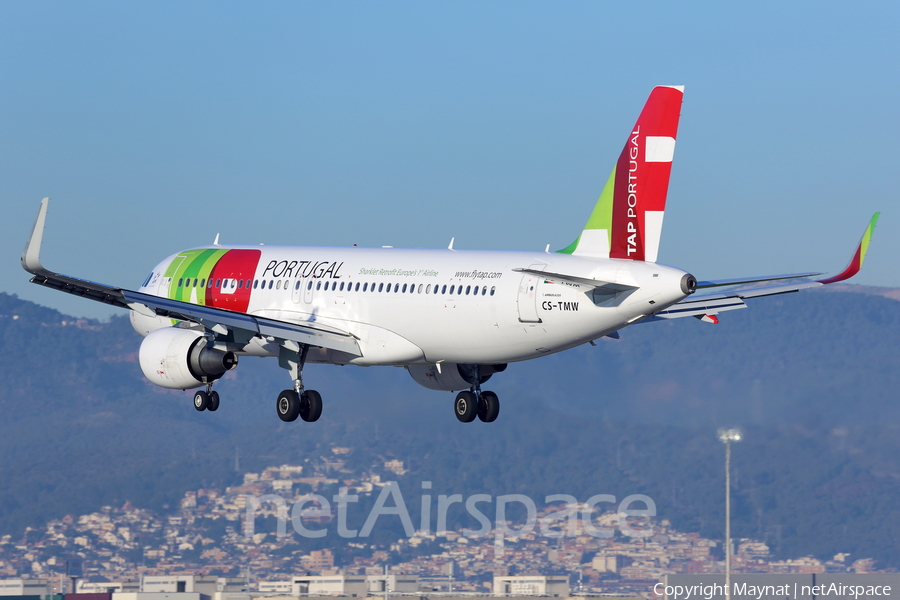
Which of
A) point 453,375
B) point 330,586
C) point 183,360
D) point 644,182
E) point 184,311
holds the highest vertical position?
point 644,182

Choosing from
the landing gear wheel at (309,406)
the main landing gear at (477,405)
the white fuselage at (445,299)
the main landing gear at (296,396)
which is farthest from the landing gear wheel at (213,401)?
the main landing gear at (477,405)

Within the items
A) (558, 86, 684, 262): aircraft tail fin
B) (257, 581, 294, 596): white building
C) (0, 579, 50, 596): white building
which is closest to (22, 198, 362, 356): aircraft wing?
(558, 86, 684, 262): aircraft tail fin

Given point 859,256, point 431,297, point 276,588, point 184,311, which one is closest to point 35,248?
point 184,311

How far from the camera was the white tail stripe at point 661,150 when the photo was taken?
45.3 meters

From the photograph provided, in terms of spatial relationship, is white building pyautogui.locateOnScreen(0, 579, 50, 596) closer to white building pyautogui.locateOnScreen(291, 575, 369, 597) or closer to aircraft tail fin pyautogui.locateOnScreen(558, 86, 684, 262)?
white building pyautogui.locateOnScreen(291, 575, 369, 597)

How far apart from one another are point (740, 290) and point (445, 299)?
1004cm

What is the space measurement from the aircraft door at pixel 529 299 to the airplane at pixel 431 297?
43 mm

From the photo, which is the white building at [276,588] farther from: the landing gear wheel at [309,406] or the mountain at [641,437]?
the landing gear wheel at [309,406]

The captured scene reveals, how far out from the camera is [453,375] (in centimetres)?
5412

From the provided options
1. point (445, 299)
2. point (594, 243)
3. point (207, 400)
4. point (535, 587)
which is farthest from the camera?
point (535, 587)

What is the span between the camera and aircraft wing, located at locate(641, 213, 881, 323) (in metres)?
46.8

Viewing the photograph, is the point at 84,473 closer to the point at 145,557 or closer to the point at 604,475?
the point at 145,557

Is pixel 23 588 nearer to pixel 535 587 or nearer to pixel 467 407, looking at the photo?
pixel 535 587

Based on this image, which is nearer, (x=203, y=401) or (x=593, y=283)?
(x=593, y=283)
